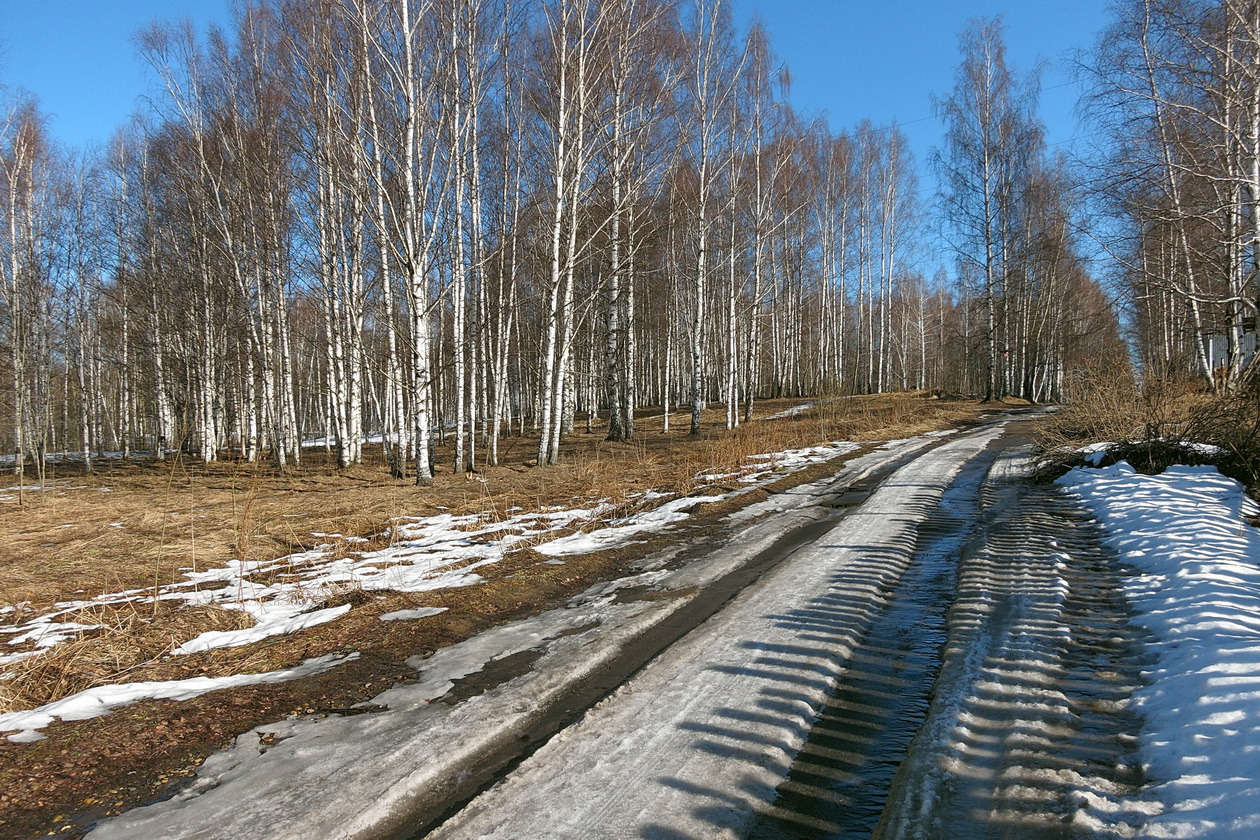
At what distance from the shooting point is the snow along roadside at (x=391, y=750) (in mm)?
2580

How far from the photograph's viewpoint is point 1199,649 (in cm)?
359

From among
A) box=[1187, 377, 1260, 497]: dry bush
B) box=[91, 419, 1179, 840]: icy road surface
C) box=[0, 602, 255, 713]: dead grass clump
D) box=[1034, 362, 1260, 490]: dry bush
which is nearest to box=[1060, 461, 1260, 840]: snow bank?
box=[91, 419, 1179, 840]: icy road surface

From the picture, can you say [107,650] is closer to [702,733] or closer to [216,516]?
[702,733]

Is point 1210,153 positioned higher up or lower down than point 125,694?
higher up

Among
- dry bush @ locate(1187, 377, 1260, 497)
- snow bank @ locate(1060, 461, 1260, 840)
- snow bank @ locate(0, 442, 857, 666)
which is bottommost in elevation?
snow bank @ locate(0, 442, 857, 666)

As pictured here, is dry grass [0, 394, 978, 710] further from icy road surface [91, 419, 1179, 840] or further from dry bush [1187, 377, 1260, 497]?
dry bush [1187, 377, 1260, 497]

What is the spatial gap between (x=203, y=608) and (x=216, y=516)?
19.2 feet

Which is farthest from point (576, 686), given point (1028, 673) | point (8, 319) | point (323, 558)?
point (8, 319)

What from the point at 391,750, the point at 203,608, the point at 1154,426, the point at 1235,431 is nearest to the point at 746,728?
the point at 391,750

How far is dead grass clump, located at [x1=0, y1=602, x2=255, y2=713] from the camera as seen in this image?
380 centimetres

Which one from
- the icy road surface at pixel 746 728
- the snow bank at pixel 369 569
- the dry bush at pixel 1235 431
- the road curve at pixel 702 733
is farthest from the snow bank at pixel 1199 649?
the snow bank at pixel 369 569

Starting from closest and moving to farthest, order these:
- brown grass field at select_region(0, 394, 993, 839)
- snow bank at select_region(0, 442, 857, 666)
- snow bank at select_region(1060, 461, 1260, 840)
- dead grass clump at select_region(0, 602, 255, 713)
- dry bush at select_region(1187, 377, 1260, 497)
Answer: snow bank at select_region(1060, 461, 1260, 840) → brown grass field at select_region(0, 394, 993, 839) → dead grass clump at select_region(0, 602, 255, 713) → snow bank at select_region(0, 442, 857, 666) → dry bush at select_region(1187, 377, 1260, 497)

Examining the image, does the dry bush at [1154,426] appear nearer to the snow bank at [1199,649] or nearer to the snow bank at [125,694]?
the snow bank at [1199,649]

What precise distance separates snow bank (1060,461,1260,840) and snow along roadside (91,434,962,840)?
2798 millimetres
